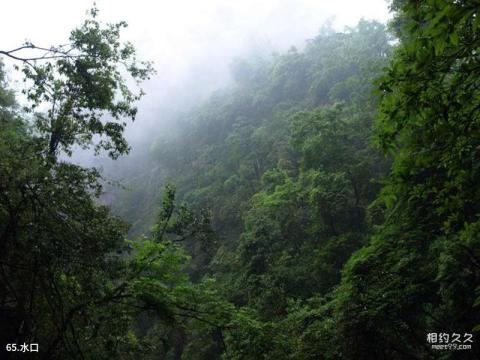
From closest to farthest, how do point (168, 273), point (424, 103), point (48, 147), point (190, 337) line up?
point (424, 103)
point (48, 147)
point (168, 273)
point (190, 337)

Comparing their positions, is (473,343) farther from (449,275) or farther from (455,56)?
(455,56)

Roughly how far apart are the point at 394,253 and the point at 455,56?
619 centimetres

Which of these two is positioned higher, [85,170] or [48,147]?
[48,147]

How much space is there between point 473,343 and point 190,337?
23.7 metres

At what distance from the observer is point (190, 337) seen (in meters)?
27.2

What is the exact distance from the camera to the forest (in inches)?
110

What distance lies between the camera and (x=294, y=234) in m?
23.3

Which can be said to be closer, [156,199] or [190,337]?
[190,337]

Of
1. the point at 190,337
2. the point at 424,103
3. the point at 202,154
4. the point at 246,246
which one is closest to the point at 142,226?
the point at 202,154

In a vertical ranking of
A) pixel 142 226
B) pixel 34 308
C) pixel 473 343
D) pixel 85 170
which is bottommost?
pixel 473 343

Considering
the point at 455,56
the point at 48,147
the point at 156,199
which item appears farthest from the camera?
the point at 156,199

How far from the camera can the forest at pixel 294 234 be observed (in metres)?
2.80

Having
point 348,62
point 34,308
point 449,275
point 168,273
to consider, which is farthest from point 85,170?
point 348,62

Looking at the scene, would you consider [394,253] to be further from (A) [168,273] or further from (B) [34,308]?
(B) [34,308]
